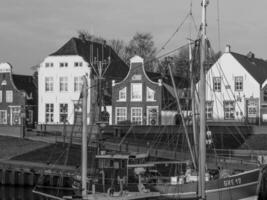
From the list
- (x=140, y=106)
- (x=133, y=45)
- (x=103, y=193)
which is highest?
(x=133, y=45)

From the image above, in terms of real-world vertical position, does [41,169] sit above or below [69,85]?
below

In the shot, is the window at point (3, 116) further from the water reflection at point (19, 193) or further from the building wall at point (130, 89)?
the water reflection at point (19, 193)

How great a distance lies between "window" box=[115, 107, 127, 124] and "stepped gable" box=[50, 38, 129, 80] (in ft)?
25.4

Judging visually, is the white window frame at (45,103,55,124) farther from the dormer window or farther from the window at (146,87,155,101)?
the window at (146,87,155,101)

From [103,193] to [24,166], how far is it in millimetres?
21892

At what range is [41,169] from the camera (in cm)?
5253

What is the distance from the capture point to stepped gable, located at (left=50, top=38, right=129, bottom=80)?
8719 cm

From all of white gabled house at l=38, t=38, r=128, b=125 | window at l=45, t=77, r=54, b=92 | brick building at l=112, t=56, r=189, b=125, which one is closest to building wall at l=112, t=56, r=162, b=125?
brick building at l=112, t=56, r=189, b=125

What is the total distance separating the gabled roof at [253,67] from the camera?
8144cm

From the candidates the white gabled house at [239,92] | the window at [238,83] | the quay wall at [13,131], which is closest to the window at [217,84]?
the white gabled house at [239,92]

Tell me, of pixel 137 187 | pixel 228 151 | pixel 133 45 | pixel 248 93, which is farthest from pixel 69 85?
pixel 137 187

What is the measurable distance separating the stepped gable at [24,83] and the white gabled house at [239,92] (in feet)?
91.5

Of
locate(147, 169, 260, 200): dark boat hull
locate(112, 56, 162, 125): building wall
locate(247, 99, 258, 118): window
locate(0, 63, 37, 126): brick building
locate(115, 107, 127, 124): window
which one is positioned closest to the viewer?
locate(147, 169, 260, 200): dark boat hull

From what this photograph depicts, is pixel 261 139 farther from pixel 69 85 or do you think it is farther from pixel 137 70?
pixel 69 85
